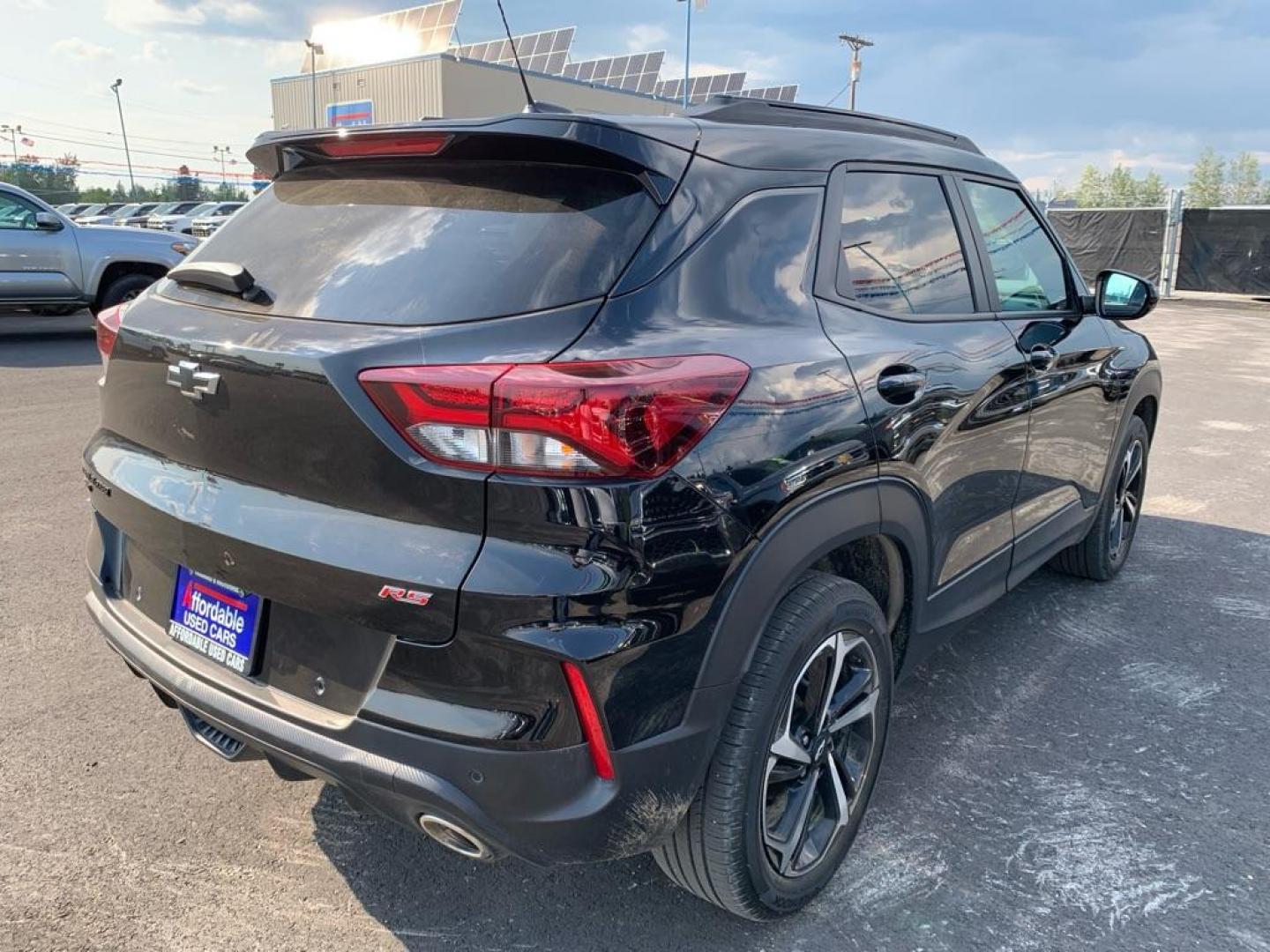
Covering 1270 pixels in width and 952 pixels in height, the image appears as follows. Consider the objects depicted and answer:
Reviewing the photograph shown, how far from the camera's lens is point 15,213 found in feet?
35.7

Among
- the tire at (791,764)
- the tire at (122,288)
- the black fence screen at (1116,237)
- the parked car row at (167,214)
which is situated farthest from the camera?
the parked car row at (167,214)

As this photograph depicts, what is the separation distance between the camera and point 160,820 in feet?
8.59

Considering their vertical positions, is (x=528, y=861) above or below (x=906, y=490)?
below

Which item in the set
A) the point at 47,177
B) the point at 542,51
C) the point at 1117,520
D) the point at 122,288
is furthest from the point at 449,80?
the point at 1117,520

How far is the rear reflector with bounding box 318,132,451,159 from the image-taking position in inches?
86.7

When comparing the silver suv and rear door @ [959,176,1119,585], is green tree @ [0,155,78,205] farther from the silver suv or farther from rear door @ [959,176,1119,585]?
rear door @ [959,176,1119,585]

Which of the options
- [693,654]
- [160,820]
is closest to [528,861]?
[693,654]

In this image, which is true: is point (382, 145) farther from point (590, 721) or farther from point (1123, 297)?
point (1123, 297)

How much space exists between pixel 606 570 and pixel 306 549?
607 mm

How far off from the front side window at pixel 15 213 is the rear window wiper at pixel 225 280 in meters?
10.3

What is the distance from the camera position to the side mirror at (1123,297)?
3777mm

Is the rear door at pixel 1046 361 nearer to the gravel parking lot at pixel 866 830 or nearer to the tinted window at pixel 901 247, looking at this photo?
the tinted window at pixel 901 247

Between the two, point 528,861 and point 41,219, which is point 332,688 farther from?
point 41,219

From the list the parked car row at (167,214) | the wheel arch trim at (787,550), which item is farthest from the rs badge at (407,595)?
the parked car row at (167,214)
